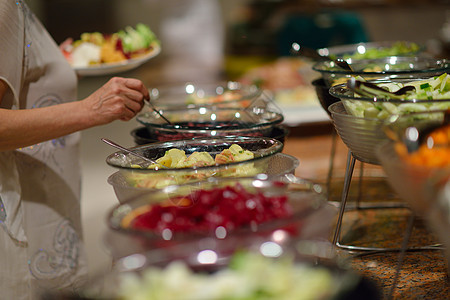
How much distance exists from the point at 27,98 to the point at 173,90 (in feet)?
2.49

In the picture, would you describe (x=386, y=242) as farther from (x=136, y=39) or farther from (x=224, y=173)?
(x=136, y=39)

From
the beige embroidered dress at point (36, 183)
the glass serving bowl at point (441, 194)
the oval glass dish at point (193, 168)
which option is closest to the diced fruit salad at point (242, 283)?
the glass serving bowl at point (441, 194)

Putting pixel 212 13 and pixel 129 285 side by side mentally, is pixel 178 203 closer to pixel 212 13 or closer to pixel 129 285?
pixel 129 285

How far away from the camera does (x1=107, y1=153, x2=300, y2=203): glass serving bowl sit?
3.05 feet

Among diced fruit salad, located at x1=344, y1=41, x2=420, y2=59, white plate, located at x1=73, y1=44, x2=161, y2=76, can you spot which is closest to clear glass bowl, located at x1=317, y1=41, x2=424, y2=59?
diced fruit salad, located at x1=344, y1=41, x2=420, y2=59

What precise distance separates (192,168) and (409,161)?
0.35 metres

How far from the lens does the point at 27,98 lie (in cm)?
150

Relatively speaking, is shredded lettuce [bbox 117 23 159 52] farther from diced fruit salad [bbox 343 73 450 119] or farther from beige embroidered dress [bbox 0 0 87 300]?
diced fruit salad [bbox 343 73 450 119]

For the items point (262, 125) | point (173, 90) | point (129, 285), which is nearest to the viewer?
point (129, 285)

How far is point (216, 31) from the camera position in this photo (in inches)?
340

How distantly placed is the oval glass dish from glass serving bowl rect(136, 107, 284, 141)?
13 cm

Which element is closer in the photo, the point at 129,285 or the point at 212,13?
the point at 129,285

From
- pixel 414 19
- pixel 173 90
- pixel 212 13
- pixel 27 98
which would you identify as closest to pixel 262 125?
pixel 27 98

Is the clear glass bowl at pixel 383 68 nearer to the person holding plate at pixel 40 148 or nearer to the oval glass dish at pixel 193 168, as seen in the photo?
the oval glass dish at pixel 193 168
